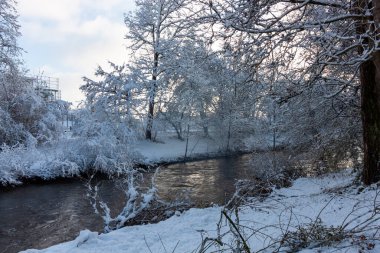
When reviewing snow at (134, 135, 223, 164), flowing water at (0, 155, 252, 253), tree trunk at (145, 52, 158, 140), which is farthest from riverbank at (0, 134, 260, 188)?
tree trunk at (145, 52, 158, 140)

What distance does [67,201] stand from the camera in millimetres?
14734

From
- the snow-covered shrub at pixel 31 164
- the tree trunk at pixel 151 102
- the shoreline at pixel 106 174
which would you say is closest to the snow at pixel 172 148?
the shoreline at pixel 106 174

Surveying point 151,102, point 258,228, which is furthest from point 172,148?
point 258,228

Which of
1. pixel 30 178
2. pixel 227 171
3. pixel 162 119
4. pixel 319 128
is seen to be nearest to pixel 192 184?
pixel 227 171

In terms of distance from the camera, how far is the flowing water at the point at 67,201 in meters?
10.4

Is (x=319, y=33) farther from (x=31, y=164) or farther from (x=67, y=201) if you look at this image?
(x=31, y=164)

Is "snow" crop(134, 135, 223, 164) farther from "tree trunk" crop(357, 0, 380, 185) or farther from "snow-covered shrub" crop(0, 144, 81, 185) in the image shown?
"tree trunk" crop(357, 0, 380, 185)

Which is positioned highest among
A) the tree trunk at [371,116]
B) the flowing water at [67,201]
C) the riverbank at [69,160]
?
the tree trunk at [371,116]

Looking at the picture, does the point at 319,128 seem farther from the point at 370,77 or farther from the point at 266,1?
the point at 266,1

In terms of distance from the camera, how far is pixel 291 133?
1630 centimetres

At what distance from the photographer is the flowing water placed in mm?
10406

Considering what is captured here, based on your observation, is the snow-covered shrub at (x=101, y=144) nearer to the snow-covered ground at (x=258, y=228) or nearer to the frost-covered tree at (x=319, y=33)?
the snow-covered ground at (x=258, y=228)

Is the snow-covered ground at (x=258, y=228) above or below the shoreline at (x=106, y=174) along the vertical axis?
above

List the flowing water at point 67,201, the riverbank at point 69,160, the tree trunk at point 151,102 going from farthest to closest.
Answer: the tree trunk at point 151,102
the riverbank at point 69,160
the flowing water at point 67,201
